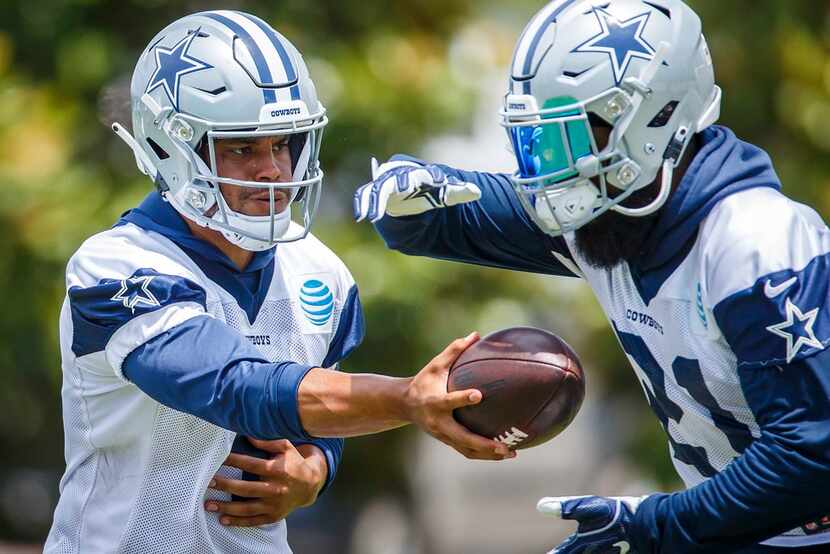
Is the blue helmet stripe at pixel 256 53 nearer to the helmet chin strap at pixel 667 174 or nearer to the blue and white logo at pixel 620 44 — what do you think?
the blue and white logo at pixel 620 44

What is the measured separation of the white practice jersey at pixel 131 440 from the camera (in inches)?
163

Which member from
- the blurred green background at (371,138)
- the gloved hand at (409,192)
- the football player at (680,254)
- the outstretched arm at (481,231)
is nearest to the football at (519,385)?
the football player at (680,254)

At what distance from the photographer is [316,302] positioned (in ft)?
15.0

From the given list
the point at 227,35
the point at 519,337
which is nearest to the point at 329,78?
the point at 227,35

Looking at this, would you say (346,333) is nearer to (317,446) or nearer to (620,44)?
(317,446)

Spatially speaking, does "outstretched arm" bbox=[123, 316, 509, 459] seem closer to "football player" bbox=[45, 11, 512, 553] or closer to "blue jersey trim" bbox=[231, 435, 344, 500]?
"football player" bbox=[45, 11, 512, 553]

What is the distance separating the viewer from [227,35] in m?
4.41

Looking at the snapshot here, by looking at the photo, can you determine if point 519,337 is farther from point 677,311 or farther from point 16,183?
point 16,183

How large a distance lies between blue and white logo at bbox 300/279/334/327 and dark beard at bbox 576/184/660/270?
2.74ft

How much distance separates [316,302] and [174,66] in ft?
2.76

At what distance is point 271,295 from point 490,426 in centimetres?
97

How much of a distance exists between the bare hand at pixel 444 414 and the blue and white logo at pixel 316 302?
0.80m

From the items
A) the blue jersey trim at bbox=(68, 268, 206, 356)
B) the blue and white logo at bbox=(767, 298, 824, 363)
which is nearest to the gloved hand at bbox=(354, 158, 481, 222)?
the blue jersey trim at bbox=(68, 268, 206, 356)

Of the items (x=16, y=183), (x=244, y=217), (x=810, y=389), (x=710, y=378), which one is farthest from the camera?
(x=16, y=183)
